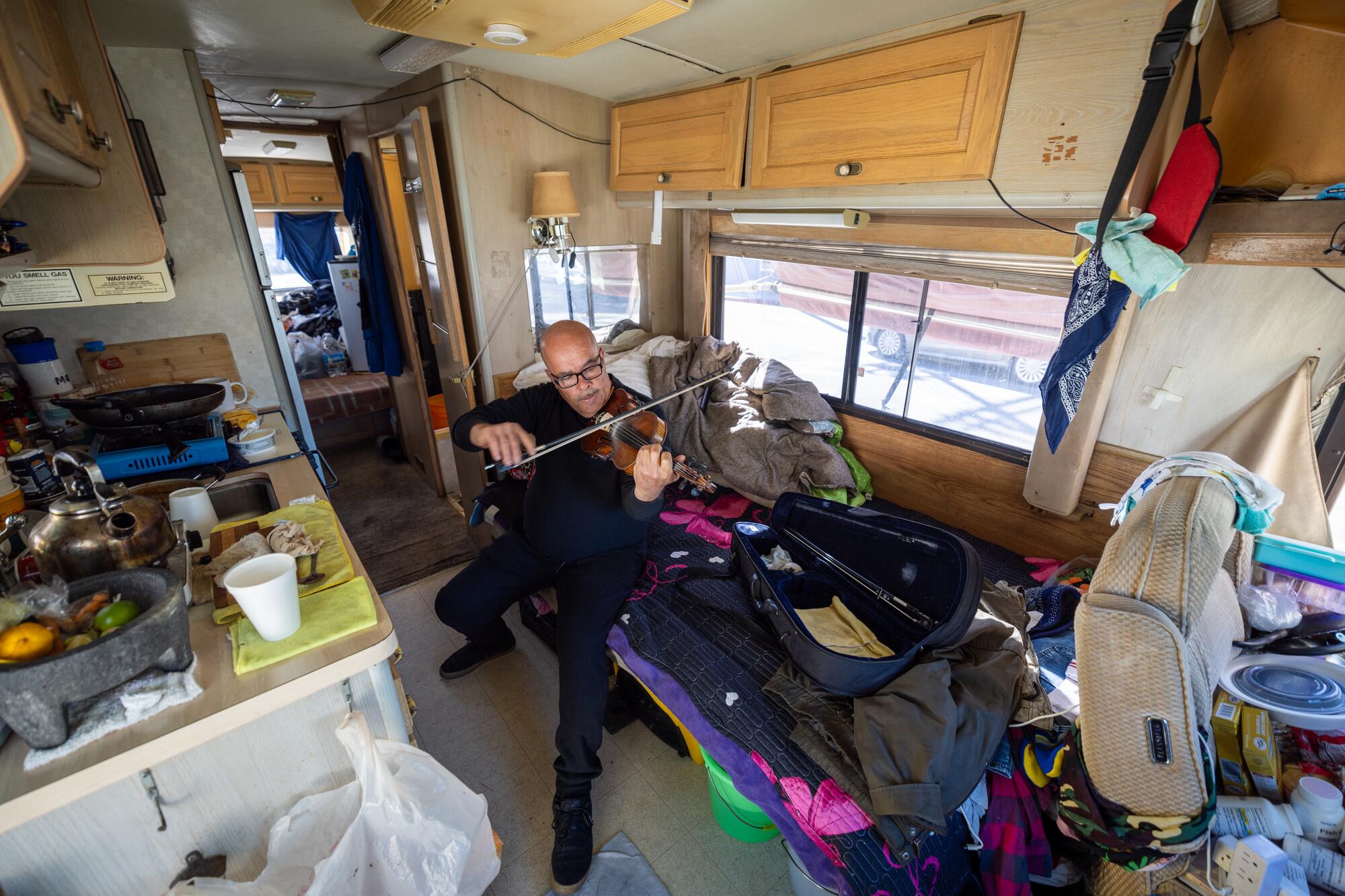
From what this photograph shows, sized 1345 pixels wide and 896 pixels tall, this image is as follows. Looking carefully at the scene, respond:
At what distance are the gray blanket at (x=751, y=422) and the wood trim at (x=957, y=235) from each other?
27.1 inches

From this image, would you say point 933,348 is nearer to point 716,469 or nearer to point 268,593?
point 716,469

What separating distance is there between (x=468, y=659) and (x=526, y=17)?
227 cm

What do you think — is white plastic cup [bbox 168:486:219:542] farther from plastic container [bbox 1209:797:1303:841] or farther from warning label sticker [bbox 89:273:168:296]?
plastic container [bbox 1209:797:1303:841]

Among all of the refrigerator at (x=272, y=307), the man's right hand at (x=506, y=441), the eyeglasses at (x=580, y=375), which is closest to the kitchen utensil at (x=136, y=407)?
the refrigerator at (x=272, y=307)

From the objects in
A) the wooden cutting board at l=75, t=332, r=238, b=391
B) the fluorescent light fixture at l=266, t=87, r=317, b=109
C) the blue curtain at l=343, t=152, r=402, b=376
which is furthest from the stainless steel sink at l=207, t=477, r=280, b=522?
the fluorescent light fixture at l=266, t=87, r=317, b=109

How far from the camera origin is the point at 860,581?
176 centimetres

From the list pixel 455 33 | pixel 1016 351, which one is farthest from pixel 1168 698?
pixel 455 33

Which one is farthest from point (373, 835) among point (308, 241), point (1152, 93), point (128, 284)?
point (308, 241)

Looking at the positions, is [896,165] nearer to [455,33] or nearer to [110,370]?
[455,33]

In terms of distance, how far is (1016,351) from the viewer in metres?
2.33

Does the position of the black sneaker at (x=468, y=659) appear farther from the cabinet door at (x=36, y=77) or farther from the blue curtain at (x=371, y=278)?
the blue curtain at (x=371, y=278)

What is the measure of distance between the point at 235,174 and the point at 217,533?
185 centimetres

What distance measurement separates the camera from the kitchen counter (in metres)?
0.86

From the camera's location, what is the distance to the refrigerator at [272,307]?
2.43 metres
